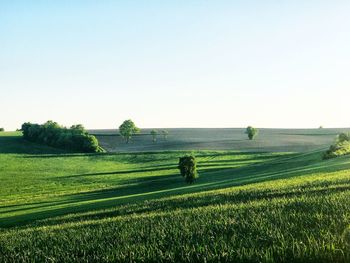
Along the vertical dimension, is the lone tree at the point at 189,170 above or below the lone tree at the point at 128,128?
below

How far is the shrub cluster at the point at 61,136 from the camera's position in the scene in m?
148

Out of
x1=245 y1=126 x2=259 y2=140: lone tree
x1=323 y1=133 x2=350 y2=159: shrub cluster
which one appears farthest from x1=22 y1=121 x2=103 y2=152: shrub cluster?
x1=323 y1=133 x2=350 y2=159: shrub cluster

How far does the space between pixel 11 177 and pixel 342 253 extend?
90140mm

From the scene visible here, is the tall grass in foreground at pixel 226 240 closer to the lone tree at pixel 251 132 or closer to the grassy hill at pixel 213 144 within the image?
the grassy hill at pixel 213 144

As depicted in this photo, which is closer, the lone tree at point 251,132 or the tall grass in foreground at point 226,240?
the tall grass in foreground at point 226,240

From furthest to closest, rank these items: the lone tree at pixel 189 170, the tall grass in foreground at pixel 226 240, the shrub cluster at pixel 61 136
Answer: the shrub cluster at pixel 61 136, the lone tree at pixel 189 170, the tall grass in foreground at pixel 226 240

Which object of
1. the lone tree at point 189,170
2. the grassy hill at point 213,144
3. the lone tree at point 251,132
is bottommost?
the lone tree at point 189,170

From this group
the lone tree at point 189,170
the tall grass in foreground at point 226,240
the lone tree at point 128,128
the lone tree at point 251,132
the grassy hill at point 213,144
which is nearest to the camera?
the tall grass in foreground at point 226,240

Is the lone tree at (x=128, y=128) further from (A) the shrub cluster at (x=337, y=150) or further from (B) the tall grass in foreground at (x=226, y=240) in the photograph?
(B) the tall grass in foreground at (x=226, y=240)

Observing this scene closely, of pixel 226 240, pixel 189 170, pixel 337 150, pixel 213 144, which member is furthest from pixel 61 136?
pixel 226 240

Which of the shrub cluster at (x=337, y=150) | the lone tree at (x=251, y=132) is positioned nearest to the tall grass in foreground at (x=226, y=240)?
the shrub cluster at (x=337, y=150)

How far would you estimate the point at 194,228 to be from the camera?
1484 cm

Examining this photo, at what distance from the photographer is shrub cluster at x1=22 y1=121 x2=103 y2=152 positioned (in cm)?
14838

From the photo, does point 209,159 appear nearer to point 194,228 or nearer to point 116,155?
point 116,155
